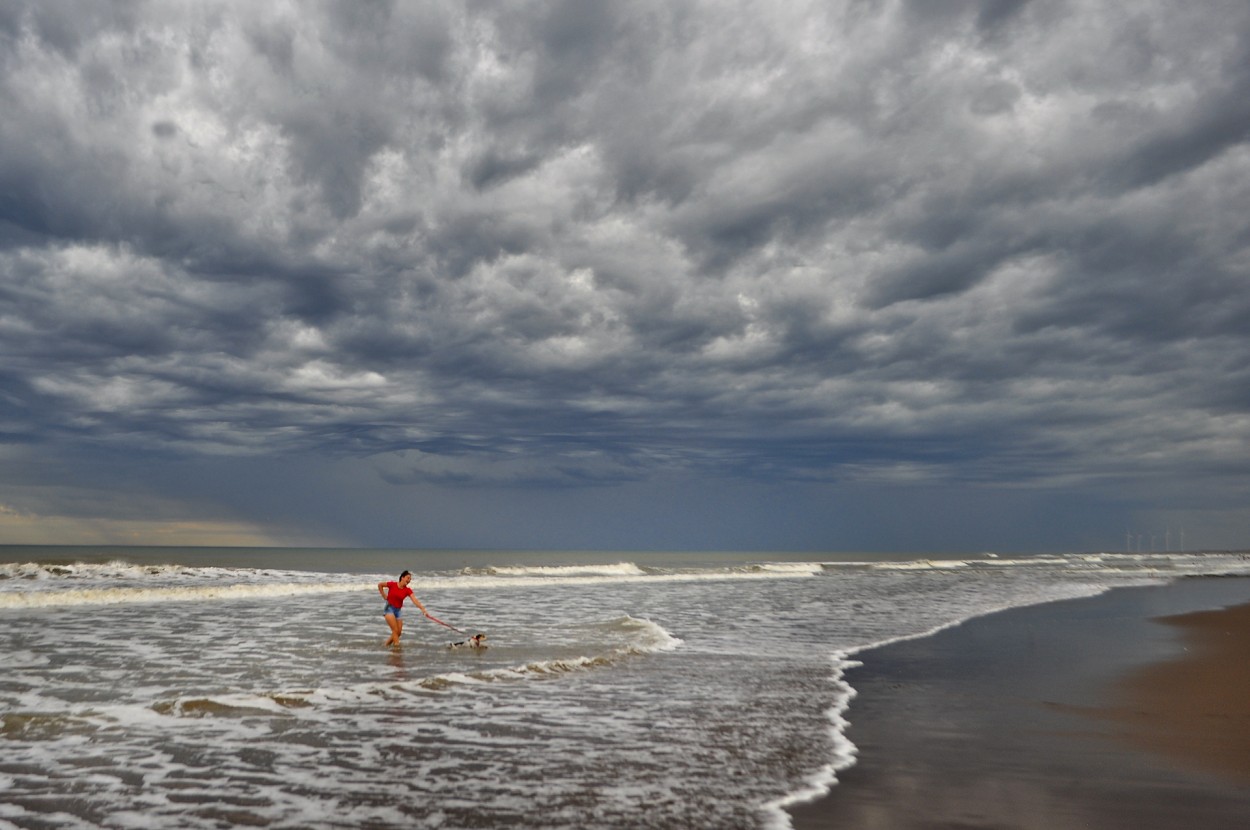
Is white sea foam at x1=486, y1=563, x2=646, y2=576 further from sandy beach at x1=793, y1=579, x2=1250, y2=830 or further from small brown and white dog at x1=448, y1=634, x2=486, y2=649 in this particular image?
sandy beach at x1=793, y1=579, x2=1250, y2=830

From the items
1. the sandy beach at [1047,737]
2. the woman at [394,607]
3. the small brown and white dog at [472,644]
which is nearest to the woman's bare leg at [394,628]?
the woman at [394,607]

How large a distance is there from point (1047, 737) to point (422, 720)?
26.8 ft

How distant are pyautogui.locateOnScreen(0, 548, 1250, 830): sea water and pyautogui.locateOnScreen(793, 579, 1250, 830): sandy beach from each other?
64 cm

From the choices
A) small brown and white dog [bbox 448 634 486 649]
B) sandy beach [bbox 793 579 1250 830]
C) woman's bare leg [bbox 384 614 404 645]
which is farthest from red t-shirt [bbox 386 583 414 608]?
sandy beach [bbox 793 579 1250 830]

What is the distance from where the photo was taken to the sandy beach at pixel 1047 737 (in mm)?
7117

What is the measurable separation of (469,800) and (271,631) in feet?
56.5

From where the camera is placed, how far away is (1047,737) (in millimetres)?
10031

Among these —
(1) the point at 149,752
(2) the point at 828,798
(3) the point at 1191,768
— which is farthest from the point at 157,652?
(3) the point at 1191,768

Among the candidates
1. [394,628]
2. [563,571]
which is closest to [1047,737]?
[394,628]

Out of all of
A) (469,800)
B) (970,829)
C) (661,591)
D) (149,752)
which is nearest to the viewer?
(970,829)

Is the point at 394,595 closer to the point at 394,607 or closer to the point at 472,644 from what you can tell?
the point at 394,607

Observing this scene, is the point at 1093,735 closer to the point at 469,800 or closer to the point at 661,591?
the point at 469,800

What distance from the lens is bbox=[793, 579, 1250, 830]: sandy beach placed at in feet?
23.4

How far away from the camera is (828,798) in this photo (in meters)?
7.57
